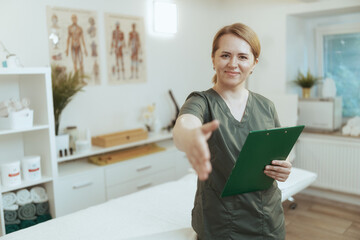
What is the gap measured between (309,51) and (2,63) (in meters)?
3.23

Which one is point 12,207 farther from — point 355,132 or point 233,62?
point 355,132

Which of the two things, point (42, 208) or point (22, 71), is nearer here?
point (22, 71)

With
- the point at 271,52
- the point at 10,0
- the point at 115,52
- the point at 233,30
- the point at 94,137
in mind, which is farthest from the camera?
the point at 271,52

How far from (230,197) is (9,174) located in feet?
5.34

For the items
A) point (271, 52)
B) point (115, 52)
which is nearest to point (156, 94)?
point (115, 52)

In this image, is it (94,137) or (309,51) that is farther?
(309,51)

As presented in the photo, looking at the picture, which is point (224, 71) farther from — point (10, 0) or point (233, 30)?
point (10, 0)

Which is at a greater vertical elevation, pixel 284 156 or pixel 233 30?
pixel 233 30

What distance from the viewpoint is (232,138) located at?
1.27 m

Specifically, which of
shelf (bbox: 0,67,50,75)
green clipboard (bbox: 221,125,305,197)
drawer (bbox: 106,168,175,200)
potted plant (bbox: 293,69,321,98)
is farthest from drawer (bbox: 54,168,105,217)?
potted plant (bbox: 293,69,321,98)

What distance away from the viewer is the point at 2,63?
2.31 metres

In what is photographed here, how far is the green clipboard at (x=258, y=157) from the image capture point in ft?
3.84

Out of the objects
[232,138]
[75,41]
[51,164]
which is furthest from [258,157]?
[75,41]

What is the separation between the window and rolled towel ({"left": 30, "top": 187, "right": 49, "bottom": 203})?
315cm
